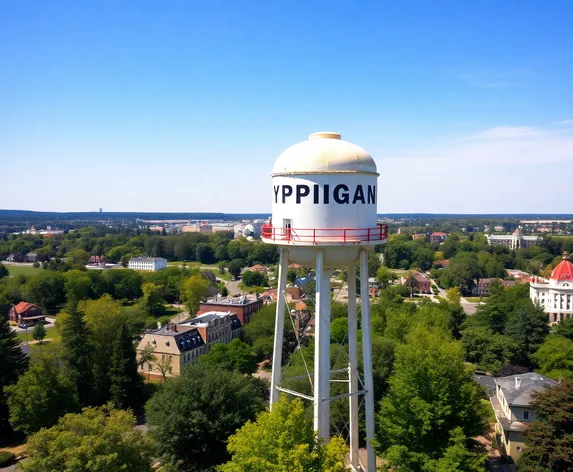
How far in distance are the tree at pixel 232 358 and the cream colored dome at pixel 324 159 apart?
24.6 m

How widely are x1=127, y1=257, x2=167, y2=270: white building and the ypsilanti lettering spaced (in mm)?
101534

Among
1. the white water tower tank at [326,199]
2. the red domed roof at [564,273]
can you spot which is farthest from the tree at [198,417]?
the red domed roof at [564,273]


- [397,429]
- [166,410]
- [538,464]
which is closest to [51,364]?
[166,410]

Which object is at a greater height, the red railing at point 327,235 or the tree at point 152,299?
the red railing at point 327,235

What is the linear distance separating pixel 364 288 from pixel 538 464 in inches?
449

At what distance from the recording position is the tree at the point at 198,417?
22.2 meters

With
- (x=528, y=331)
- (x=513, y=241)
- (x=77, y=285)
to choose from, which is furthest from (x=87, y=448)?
(x=513, y=241)

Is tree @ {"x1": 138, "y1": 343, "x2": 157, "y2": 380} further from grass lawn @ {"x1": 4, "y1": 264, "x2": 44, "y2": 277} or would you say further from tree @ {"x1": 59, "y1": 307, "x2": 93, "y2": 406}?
grass lawn @ {"x1": 4, "y1": 264, "x2": 44, "y2": 277}

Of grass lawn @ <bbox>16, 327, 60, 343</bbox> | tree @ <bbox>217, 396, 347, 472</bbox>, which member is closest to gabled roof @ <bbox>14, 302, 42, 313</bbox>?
grass lawn @ <bbox>16, 327, 60, 343</bbox>

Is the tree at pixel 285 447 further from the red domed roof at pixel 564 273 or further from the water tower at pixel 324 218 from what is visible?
the red domed roof at pixel 564 273

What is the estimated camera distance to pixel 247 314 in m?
59.9

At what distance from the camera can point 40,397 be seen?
2720 centimetres

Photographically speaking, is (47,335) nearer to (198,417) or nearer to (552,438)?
(198,417)

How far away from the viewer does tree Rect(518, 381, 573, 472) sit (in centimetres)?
1888
